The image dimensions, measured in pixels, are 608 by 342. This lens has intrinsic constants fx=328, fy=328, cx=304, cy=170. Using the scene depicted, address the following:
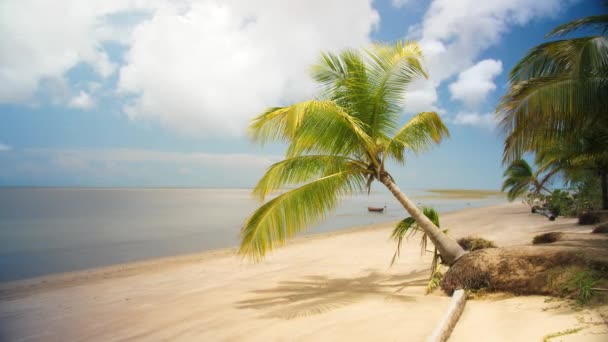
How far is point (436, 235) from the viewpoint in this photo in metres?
5.57

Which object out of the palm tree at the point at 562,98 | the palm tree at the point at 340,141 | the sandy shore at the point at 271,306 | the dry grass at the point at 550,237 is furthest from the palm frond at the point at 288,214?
the dry grass at the point at 550,237

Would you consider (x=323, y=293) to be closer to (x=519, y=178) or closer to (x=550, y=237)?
(x=550, y=237)

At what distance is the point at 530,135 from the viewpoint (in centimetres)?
550

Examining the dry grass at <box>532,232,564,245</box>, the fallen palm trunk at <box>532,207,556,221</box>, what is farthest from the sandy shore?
the fallen palm trunk at <box>532,207,556,221</box>

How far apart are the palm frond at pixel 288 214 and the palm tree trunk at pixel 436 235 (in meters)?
0.89

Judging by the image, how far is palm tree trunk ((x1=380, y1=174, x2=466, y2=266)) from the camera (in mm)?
5414

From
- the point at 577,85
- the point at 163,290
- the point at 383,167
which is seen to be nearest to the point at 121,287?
the point at 163,290

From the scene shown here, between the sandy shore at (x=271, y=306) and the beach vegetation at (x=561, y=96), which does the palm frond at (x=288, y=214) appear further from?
the beach vegetation at (x=561, y=96)

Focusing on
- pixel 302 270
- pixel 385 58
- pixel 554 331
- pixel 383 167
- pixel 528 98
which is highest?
pixel 385 58

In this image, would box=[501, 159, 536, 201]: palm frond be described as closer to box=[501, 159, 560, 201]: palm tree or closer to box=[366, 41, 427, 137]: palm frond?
box=[501, 159, 560, 201]: palm tree

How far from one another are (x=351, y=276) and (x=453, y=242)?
2663 mm

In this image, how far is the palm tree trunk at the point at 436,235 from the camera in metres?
5.41

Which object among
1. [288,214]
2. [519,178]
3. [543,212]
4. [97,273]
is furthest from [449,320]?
[519,178]

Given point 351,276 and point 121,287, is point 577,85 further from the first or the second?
point 121,287
